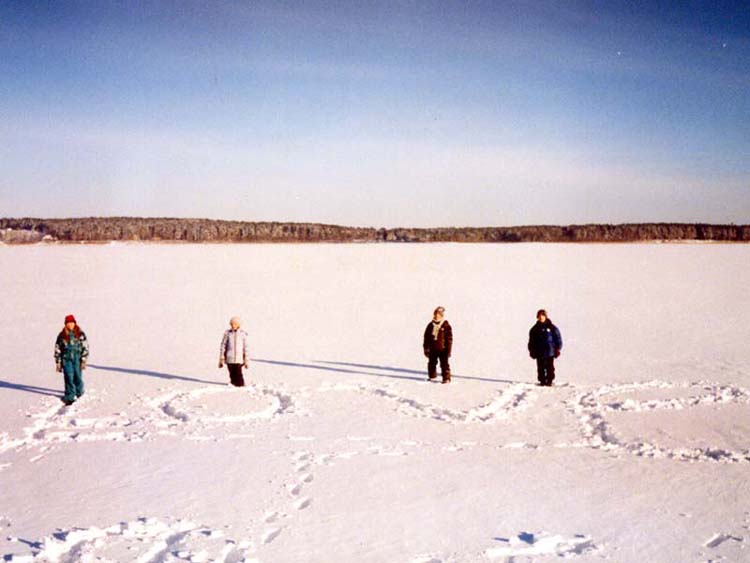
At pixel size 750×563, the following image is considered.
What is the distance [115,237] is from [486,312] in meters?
102

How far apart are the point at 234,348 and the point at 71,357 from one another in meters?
2.44

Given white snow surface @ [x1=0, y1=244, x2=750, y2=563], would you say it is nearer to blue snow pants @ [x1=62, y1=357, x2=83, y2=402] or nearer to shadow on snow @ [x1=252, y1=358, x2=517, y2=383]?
shadow on snow @ [x1=252, y1=358, x2=517, y2=383]

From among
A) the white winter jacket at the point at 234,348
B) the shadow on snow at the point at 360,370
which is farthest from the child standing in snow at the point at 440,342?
the white winter jacket at the point at 234,348

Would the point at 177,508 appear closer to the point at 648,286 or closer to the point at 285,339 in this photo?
the point at 285,339

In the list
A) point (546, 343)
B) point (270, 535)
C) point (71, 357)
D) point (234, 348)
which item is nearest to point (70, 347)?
point (71, 357)

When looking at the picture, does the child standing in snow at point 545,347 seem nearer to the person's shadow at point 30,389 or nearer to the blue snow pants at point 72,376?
the blue snow pants at point 72,376

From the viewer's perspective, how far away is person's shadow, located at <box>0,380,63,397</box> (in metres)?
11.0

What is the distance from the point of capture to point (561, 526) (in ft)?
18.4

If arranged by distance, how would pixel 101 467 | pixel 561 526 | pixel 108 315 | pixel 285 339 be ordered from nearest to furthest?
pixel 561 526 < pixel 101 467 < pixel 285 339 < pixel 108 315

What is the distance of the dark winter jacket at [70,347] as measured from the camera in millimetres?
10133

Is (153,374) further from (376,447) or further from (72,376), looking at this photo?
(376,447)

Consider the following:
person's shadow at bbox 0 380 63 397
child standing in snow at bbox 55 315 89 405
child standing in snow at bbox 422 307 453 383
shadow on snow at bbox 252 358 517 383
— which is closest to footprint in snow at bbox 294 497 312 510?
child standing in snow at bbox 55 315 89 405

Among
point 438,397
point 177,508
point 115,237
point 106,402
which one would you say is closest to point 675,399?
point 438,397

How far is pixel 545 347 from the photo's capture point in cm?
1145
